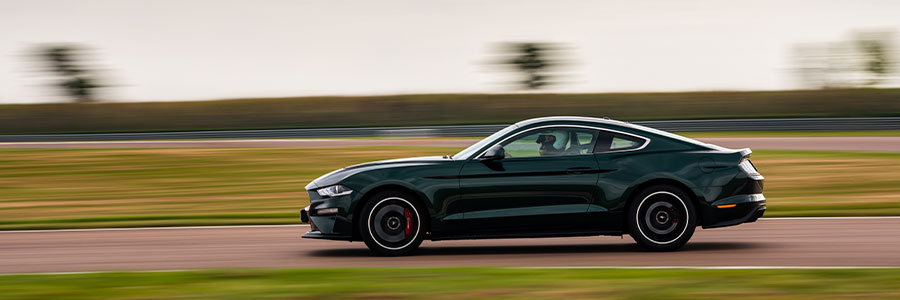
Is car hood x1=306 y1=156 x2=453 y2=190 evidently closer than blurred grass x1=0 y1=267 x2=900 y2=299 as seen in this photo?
No

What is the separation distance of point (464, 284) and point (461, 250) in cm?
236

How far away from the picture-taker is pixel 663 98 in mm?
55531

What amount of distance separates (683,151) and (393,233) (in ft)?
8.87

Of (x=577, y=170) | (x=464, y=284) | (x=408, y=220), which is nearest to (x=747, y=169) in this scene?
(x=577, y=170)

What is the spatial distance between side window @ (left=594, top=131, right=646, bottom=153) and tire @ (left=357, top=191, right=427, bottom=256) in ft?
5.58

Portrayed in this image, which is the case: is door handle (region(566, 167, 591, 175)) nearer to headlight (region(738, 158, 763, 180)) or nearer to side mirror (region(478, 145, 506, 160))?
side mirror (region(478, 145, 506, 160))

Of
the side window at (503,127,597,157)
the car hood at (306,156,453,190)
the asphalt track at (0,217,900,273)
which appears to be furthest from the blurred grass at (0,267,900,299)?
the side window at (503,127,597,157)

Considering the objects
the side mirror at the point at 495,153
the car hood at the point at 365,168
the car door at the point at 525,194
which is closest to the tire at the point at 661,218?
the car door at the point at 525,194

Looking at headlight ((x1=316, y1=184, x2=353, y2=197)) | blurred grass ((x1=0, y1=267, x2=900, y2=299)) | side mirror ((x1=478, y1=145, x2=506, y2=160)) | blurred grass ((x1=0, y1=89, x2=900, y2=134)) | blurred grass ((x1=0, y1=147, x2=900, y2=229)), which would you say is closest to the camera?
blurred grass ((x1=0, y1=267, x2=900, y2=299))

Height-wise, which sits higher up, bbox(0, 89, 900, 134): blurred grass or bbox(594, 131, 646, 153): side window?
bbox(0, 89, 900, 134): blurred grass

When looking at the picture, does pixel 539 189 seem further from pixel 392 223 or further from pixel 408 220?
pixel 392 223

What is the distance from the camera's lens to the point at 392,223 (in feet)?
29.0

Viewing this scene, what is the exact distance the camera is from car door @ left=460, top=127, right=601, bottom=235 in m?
8.69

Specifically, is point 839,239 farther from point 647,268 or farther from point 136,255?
point 136,255
